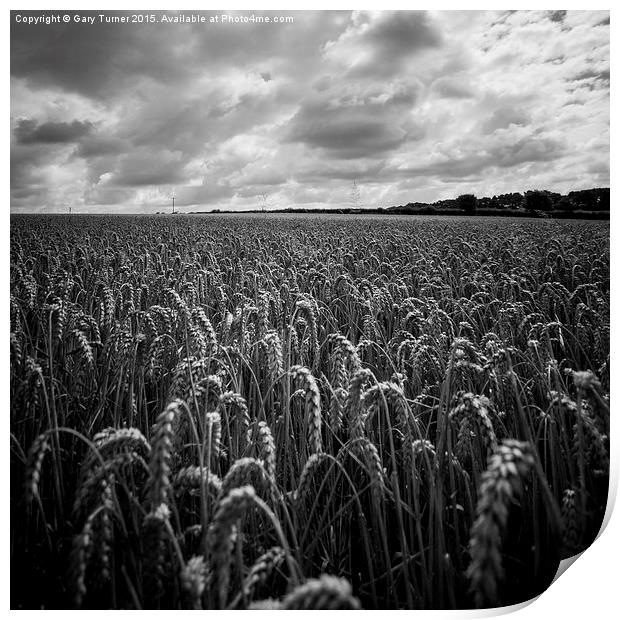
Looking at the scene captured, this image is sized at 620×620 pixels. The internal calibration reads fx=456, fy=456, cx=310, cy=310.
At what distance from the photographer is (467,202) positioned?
2352 millimetres

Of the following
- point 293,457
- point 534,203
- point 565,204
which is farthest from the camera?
point 534,203

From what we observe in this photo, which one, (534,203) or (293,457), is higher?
(534,203)

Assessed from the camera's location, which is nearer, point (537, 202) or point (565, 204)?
point (565, 204)

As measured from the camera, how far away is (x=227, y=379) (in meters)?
1.96

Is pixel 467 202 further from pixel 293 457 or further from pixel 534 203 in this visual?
pixel 293 457

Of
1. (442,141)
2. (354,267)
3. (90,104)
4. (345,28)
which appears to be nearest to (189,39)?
(90,104)

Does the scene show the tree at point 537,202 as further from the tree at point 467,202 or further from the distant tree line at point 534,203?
the tree at point 467,202

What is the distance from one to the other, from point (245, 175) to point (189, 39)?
573mm

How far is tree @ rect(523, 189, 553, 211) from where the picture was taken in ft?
7.43

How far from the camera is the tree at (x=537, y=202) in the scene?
2264 mm

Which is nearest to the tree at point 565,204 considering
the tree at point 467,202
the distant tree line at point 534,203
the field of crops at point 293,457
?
the distant tree line at point 534,203

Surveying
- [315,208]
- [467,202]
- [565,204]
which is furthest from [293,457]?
[565,204]

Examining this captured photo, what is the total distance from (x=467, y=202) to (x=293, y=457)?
154cm
